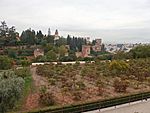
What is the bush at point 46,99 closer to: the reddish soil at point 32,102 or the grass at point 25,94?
the reddish soil at point 32,102

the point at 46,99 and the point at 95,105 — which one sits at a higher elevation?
the point at 46,99

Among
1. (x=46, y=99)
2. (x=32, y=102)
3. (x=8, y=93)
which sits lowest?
(x=32, y=102)

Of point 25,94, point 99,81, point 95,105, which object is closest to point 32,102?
point 25,94

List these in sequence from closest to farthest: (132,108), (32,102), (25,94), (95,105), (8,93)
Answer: (8,93) → (95,105) → (132,108) → (32,102) → (25,94)

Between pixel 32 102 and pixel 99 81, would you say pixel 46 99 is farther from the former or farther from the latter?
pixel 99 81

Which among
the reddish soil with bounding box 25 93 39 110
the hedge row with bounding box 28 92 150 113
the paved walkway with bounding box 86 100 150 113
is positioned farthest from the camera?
the reddish soil with bounding box 25 93 39 110

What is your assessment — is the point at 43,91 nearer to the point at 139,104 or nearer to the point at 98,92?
the point at 98,92

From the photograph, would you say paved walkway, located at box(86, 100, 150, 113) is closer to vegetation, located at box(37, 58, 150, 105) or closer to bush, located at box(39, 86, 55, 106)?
vegetation, located at box(37, 58, 150, 105)

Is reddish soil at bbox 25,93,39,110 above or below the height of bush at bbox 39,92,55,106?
below

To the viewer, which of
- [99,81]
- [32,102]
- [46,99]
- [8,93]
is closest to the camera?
[8,93]

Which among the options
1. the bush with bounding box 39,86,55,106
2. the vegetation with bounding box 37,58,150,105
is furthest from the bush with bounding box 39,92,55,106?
the vegetation with bounding box 37,58,150,105

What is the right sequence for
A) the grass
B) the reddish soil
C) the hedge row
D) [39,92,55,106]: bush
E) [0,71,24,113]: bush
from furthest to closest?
1. [39,92,55,106]: bush
2. the reddish soil
3. the grass
4. the hedge row
5. [0,71,24,113]: bush

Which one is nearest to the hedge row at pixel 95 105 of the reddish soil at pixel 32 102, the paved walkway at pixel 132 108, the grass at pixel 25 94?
the paved walkway at pixel 132 108

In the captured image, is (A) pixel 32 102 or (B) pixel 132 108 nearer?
(B) pixel 132 108
